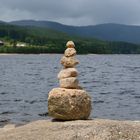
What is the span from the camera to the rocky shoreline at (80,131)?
58.3 ft

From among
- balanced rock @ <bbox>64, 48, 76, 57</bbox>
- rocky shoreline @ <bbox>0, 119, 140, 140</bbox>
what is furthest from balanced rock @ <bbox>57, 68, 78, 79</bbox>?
rocky shoreline @ <bbox>0, 119, 140, 140</bbox>

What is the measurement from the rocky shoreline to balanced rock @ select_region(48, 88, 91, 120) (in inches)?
23.3

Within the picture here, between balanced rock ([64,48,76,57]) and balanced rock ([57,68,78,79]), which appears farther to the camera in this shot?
balanced rock ([64,48,76,57])

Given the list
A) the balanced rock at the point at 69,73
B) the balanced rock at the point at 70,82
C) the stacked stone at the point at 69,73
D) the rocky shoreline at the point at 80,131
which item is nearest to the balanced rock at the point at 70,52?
the stacked stone at the point at 69,73

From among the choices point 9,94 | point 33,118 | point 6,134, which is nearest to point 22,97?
point 9,94

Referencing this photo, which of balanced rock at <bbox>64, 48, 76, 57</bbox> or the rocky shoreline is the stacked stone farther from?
the rocky shoreline

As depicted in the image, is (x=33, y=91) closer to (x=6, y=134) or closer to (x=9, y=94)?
(x=9, y=94)

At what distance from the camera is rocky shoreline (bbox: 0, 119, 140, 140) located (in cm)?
1777

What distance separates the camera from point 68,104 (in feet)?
66.0

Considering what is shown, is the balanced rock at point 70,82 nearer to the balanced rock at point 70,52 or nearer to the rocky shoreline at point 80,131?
the balanced rock at point 70,52

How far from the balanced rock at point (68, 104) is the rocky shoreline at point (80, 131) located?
1.94 feet

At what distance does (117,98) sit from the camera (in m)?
51.7

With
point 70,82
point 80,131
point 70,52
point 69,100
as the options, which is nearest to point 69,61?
point 70,52

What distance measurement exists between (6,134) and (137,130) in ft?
17.7
